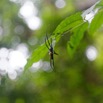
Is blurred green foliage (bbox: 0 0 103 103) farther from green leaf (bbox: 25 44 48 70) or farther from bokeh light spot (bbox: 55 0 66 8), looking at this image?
green leaf (bbox: 25 44 48 70)

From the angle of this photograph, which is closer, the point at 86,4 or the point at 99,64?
the point at 99,64

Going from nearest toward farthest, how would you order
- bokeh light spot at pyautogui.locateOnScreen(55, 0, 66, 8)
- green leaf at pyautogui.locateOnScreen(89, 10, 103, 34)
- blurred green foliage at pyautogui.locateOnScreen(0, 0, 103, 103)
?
green leaf at pyautogui.locateOnScreen(89, 10, 103, 34) < blurred green foliage at pyautogui.locateOnScreen(0, 0, 103, 103) < bokeh light spot at pyautogui.locateOnScreen(55, 0, 66, 8)

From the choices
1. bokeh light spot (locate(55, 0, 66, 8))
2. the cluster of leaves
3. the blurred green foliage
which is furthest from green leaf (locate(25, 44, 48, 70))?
bokeh light spot (locate(55, 0, 66, 8))

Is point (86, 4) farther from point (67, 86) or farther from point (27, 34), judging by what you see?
point (67, 86)

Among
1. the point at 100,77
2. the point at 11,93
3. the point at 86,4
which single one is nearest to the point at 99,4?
the point at 11,93

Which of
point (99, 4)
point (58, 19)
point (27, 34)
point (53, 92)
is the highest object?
point (27, 34)

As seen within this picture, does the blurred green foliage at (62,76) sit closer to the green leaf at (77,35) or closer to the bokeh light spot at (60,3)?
the bokeh light spot at (60,3)

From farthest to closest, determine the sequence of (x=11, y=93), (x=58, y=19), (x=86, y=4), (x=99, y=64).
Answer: (x=86, y=4)
(x=58, y=19)
(x=99, y=64)
(x=11, y=93)

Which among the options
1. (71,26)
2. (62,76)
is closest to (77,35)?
(71,26)
